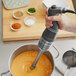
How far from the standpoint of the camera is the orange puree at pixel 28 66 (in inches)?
25.5

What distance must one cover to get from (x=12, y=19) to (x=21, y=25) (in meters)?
0.07

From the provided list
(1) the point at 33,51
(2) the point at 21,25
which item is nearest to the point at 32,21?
(2) the point at 21,25

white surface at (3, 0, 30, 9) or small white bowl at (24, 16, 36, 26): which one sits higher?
white surface at (3, 0, 30, 9)

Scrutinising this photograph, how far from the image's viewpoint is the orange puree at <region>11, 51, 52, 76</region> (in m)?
0.65

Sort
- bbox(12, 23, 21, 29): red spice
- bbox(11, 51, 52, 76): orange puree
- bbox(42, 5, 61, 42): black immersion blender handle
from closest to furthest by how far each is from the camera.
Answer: bbox(42, 5, 61, 42): black immersion blender handle → bbox(11, 51, 52, 76): orange puree → bbox(12, 23, 21, 29): red spice

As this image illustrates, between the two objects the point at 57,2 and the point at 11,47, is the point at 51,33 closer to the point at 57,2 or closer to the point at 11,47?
the point at 11,47

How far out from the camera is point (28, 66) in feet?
2.20

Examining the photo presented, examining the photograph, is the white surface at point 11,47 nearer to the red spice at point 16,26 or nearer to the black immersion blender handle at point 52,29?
the red spice at point 16,26

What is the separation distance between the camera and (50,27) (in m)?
0.47

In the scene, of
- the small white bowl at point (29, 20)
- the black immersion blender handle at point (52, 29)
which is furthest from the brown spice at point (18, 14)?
the black immersion blender handle at point (52, 29)

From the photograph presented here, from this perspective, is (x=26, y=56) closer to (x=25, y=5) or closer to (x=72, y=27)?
(x=72, y=27)

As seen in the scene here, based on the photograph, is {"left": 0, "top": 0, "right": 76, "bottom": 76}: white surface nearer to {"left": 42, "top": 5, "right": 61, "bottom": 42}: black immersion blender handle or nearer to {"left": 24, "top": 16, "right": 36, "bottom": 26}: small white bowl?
{"left": 24, "top": 16, "right": 36, "bottom": 26}: small white bowl

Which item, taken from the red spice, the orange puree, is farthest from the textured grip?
the red spice

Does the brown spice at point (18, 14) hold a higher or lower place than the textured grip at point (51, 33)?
lower
